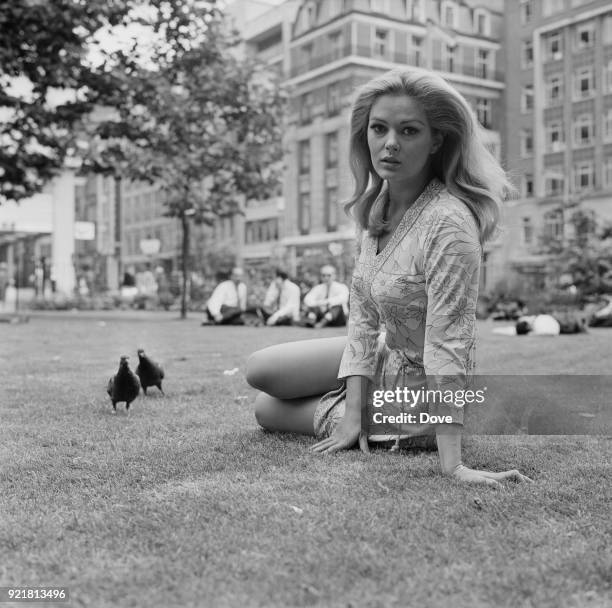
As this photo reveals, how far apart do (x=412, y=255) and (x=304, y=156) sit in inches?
1773

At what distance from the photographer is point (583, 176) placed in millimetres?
38281

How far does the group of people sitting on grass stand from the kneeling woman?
41.0 ft

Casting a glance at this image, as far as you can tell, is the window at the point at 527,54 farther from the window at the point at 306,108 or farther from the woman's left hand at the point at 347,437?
the woman's left hand at the point at 347,437

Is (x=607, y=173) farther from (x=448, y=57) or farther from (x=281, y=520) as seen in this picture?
(x=281, y=520)

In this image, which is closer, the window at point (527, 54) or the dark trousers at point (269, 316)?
the dark trousers at point (269, 316)

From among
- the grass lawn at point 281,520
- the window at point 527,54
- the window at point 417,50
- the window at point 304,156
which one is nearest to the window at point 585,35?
the window at point 527,54

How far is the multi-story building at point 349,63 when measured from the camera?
42.8 metres

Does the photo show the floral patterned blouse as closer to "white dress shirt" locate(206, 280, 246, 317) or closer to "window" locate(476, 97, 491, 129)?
"white dress shirt" locate(206, 280, 246, 317)

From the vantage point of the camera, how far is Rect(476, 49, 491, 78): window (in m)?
44.8

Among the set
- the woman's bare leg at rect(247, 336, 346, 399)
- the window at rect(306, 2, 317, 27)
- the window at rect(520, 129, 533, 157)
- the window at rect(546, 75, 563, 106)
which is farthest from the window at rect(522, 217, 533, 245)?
the woman's bare leg at rect(247, 336, 346, 399)

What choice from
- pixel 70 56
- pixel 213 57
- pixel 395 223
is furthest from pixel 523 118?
pixel 395 223

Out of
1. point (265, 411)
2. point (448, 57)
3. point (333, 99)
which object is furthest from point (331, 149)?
point (265, 411)

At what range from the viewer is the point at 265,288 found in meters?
24.6

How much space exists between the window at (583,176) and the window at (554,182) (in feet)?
2.29
